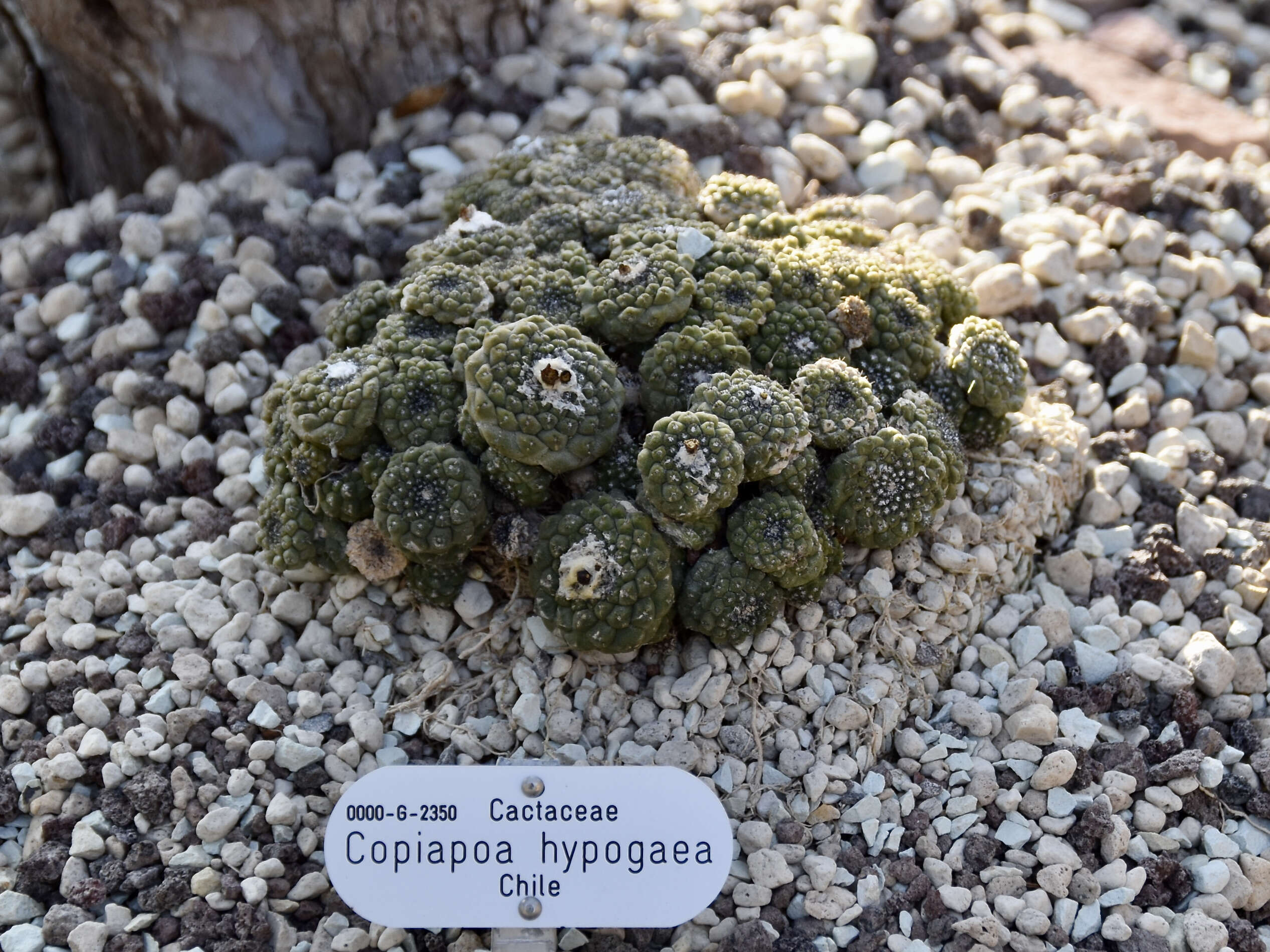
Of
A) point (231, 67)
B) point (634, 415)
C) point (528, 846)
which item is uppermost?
point (231, 67)

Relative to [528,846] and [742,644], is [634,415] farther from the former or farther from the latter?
[528,846]

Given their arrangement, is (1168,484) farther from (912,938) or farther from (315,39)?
(315,39)

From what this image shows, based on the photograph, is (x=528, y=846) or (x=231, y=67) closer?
(x=528, y=846)

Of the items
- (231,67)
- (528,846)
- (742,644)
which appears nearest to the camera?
(528,846)

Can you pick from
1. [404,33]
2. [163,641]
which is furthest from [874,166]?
[163,641]

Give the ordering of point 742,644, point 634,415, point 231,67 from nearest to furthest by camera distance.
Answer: point 742,644, point 634,415, point 231,67

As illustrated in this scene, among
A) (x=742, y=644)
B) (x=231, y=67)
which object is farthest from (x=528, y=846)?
(x=231, y=67)

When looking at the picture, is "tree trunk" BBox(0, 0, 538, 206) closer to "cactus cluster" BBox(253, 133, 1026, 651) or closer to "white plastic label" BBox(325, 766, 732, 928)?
"cactus cluster" BBox(253, 133, 1026, 651)
